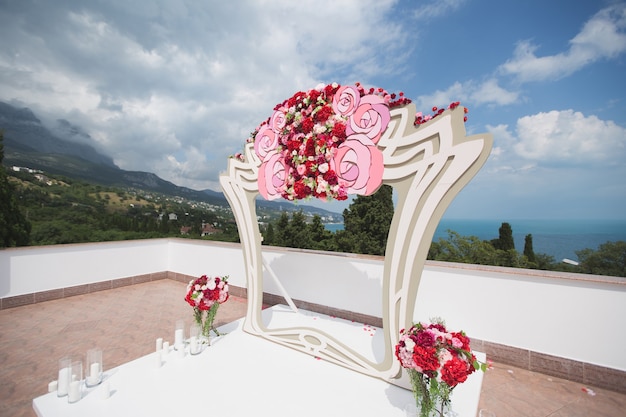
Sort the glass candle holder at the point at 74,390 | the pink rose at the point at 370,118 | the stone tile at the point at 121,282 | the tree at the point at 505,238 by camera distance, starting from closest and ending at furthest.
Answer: the glass candle holder at the point at 74,390 → the pink rose at the point at 370,118 → the stone tile at the point at 121,282 → the tree at the point at 505,238

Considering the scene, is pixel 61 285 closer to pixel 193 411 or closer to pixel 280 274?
pixel 280 274

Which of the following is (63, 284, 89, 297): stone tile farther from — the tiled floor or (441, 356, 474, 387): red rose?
(441, 356, 474, 387): red rose

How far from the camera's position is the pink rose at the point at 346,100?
8.29 ft

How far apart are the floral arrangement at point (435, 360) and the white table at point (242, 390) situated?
524mm

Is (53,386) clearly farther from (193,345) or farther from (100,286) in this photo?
(100,286)

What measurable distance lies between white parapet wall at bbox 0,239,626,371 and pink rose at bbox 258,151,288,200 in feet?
5.92

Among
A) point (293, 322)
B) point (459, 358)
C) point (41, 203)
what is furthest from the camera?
point (41, 203)

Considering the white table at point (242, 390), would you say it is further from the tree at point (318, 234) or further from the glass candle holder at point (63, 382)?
the tree at point (318, 234)

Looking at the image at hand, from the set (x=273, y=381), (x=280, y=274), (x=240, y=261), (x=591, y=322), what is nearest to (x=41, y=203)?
(x=240, y=261)

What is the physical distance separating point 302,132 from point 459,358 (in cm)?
231

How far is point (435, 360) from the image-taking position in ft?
5.09

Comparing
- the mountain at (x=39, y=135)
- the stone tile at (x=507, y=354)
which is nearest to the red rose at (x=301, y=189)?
the stone tile at (x=507, y=354)

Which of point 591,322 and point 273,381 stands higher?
point 591,322

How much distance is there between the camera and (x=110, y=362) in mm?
2896
